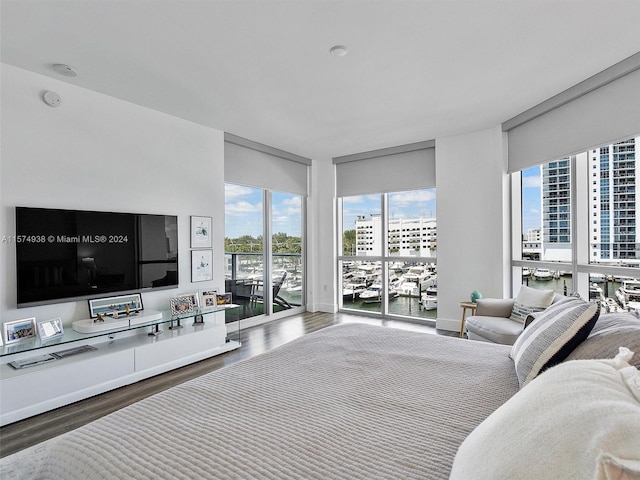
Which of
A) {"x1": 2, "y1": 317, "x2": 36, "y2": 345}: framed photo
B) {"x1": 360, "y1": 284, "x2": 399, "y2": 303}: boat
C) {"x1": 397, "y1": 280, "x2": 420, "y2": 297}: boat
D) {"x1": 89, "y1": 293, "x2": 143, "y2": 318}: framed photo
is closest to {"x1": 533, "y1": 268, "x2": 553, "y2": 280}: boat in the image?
{"x1": 397, "y1": 280, "x2": 420, "y2": 297}: boat

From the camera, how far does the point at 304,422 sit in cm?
116

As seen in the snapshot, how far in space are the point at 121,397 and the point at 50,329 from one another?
785mm

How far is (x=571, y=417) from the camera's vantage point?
648mm

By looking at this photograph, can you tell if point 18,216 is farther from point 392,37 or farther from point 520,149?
point 520,149

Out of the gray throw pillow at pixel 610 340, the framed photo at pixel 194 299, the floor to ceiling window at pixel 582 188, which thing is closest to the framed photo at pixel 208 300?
the framed photo at pixel 194 299

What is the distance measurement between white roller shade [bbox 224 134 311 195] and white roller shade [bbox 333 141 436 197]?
0.66 meters

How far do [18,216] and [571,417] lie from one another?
11.7ft

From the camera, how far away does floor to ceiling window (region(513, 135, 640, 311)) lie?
2.96 meters

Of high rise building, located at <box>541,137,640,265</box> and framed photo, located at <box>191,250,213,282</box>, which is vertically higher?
high rise building, located at <box>541,137,640,265</box>

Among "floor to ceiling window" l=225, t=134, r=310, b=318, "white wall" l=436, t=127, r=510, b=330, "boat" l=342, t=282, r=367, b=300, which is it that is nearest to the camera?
"white wall" l=436, t=127, r=510, b=330

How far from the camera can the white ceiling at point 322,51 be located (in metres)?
2.15

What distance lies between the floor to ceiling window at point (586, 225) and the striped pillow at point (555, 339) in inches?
86.7

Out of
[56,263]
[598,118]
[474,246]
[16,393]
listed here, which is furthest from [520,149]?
[16,393]

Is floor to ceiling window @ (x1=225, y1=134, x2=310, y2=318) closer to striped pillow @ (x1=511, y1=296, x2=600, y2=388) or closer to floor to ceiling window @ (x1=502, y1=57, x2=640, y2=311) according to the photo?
floor to ceiling window @ (x1=502, y1=57, x2=640, y2=311)
